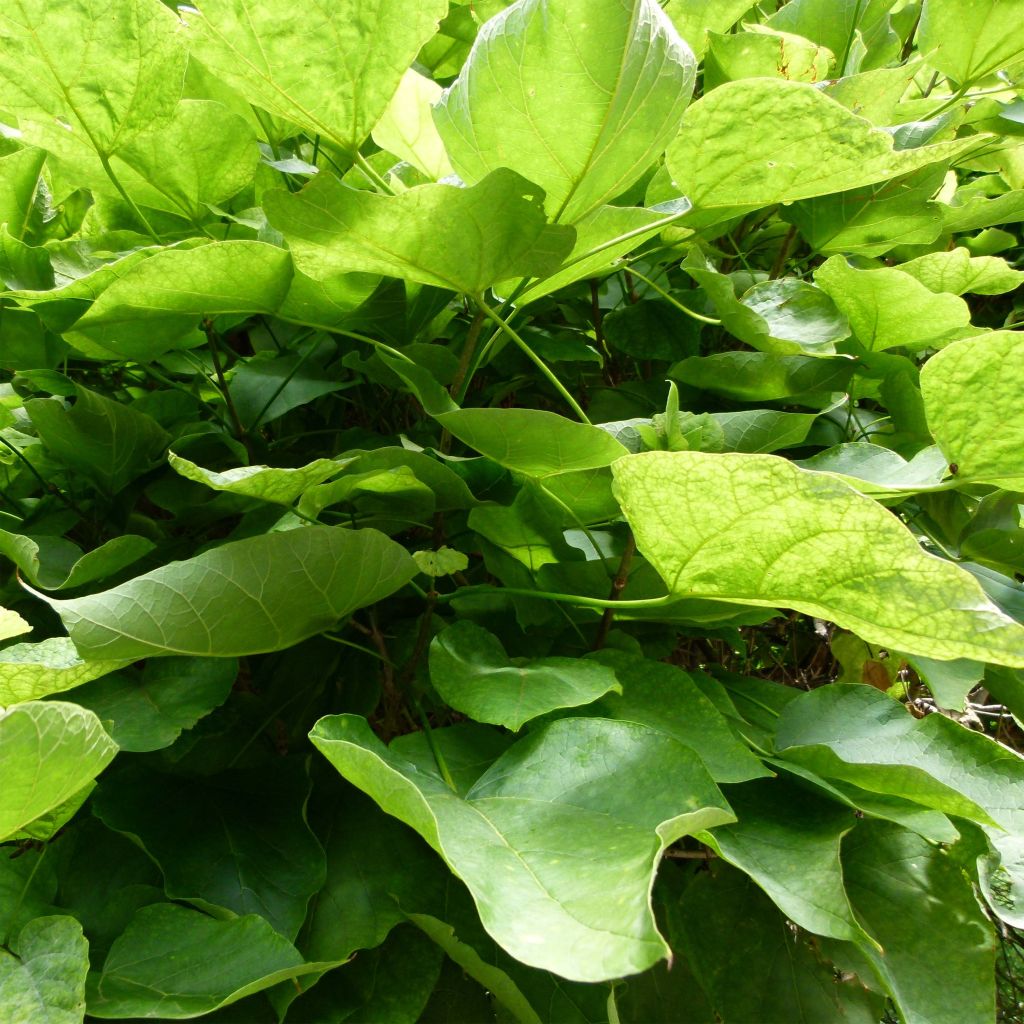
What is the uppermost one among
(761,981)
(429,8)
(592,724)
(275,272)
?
(429,8)

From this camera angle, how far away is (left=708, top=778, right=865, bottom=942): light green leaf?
1.03 ft

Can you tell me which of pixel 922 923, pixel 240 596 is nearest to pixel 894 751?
pixel 922 923

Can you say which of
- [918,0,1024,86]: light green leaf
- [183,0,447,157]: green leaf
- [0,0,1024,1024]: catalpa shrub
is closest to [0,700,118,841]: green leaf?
[0,0,1024,1024]: catalpa shrub

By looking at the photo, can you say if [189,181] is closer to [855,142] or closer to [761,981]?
[855,142]

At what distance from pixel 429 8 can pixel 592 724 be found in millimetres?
290

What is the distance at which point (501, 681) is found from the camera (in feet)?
1.16

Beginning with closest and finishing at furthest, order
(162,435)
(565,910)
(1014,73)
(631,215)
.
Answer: (565,910)
(631,215)
(162,435)
(1014,73)

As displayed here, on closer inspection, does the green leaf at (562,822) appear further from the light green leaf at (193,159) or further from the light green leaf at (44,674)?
the light green leaf at (193,159)

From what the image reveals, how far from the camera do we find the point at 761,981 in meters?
0.40

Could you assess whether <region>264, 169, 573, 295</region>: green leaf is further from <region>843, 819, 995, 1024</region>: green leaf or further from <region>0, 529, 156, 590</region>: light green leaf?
<region>843, 819, 995, 1024</region>: green leaf

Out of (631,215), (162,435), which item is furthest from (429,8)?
(162,435)

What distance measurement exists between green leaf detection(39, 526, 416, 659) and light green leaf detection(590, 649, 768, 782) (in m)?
0.11

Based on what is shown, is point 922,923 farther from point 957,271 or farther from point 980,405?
point 957,271

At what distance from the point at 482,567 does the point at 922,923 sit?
0.96ft
